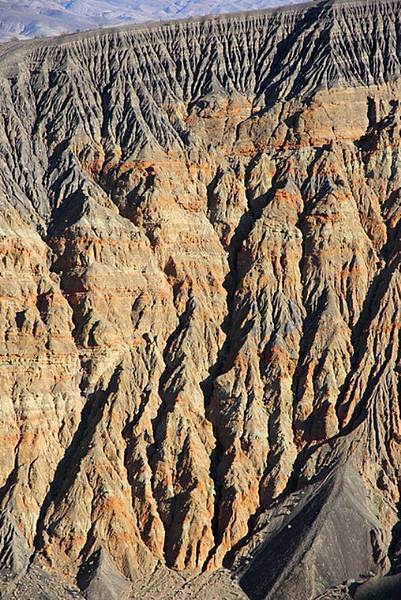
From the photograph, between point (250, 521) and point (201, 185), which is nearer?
point (250, 521)

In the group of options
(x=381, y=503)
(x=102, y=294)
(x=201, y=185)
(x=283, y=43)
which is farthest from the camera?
(x=283, y=43)

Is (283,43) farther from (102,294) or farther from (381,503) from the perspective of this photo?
(381,503)

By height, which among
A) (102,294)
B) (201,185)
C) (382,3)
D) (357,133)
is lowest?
(102,294)

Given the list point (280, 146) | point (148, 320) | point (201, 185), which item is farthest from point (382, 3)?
point (148, 320)

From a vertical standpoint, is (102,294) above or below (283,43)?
below

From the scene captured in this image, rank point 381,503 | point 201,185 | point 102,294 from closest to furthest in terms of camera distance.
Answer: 1. point 381,503
2. point 102,294
3. point 201,185

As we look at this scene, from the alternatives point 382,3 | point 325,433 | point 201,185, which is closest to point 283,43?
point 382,3

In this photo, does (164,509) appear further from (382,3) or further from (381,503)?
(382,3)
